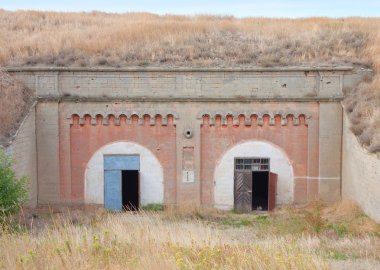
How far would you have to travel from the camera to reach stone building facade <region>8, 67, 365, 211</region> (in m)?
17.7

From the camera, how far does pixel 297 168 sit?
17.9 metres

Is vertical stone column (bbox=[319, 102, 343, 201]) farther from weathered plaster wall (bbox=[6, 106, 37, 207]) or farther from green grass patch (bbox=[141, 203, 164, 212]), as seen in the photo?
weathered plaster wall (bbox=[6, 106, 37, 207])

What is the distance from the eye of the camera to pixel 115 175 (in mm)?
17984

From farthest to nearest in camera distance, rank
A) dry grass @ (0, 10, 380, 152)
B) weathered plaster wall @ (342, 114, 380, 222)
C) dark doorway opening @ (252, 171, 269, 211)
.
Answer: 1. dark doorway opening @ (252, 171, 269, 211)
2. dry grass @ (0, 10, 380, 152)
3. weathered plaster wall @ (342, 114, 380, 222)

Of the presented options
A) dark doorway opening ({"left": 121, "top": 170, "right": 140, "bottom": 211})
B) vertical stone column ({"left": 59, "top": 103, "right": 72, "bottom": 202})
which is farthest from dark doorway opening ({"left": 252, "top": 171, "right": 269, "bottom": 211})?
vertical stone column ({"left": 59, "top": 103, "right": 72, "bottom": 202})

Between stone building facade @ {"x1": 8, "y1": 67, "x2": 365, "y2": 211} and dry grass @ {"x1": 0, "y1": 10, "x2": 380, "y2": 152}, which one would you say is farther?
dry grass @ {"x1": 0, "y1": 10, "x2": 380, "y2": 152}

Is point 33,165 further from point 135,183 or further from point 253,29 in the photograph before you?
point 253,29

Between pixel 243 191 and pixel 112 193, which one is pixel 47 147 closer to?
pixel 112 193

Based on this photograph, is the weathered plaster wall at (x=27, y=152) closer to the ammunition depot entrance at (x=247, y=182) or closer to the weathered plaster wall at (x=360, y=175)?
the ammunition depot entrance at (x=247, y=182)

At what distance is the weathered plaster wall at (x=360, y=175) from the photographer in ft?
46.7

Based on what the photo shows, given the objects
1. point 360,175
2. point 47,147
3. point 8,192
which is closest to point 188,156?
point 47,147

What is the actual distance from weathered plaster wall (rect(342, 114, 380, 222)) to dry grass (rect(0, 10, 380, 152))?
2.27 feet

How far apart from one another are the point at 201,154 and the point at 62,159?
15.1 feet

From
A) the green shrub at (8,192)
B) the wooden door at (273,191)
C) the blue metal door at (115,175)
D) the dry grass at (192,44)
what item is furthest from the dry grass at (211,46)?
the green shrub at (8,192)
